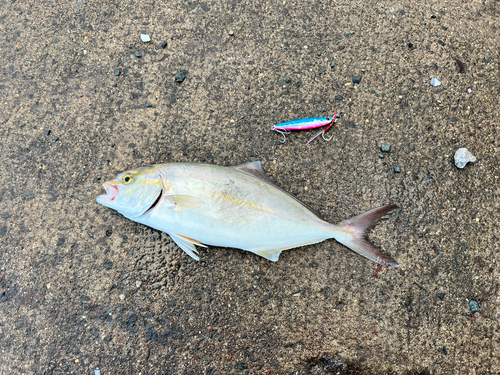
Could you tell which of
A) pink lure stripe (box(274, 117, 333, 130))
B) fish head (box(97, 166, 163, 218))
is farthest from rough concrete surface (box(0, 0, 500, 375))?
fish head (box(97, 166, 163, 218))

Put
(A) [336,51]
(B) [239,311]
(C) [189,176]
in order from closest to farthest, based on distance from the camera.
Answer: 1. (C) [189,176]
2. (B) [239,311]
3. (A) [336,51]

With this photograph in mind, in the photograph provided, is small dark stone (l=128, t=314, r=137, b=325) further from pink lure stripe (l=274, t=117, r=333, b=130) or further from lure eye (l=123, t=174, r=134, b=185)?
pink lure stripe (l=274, t=117, r=333, b=130)

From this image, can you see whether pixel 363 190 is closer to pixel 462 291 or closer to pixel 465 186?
pixel 465 186

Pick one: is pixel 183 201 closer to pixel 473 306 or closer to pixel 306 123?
pixel 306 123

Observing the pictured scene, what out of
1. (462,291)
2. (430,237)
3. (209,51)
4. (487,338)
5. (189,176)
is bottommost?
(487,338)

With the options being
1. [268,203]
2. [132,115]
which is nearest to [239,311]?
[268,203]
